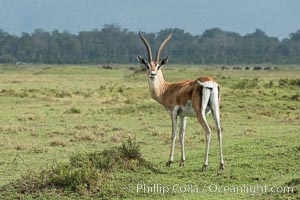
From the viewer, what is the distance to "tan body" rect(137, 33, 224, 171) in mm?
10312

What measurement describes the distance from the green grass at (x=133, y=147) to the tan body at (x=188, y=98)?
728mm

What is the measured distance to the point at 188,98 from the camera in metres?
10.6

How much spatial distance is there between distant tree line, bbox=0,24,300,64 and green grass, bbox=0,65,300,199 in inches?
2871

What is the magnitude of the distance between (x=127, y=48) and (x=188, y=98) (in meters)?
101

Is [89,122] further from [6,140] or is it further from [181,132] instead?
[181,132]

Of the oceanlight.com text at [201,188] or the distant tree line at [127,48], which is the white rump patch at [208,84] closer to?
the oceanlight.com text at [201,188]

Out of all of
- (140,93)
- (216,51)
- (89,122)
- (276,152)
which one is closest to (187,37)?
(216,51)

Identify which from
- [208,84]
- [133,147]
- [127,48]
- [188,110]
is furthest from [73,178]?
[127,48]

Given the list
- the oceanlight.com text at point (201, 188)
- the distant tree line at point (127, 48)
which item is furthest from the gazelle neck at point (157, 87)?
the distant tree line at point (127, 48)

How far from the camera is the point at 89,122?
19859 mm

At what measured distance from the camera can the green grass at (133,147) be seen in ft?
29.9

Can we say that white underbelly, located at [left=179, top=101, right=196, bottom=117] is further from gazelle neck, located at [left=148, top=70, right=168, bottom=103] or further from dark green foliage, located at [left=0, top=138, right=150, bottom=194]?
dark green foliage, located at [left=0, top=138, right=150, bottom=194]

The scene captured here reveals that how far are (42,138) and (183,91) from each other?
21.9ft

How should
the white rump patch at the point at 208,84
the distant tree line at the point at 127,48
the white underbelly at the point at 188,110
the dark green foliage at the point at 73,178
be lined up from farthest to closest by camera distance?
1. the distant tree line at the point at 127,48
2. the white underbelly at the point at 188,110
3. the white rump patch at the point at 208,84
4. the dark green foliage at the point at 73,178
